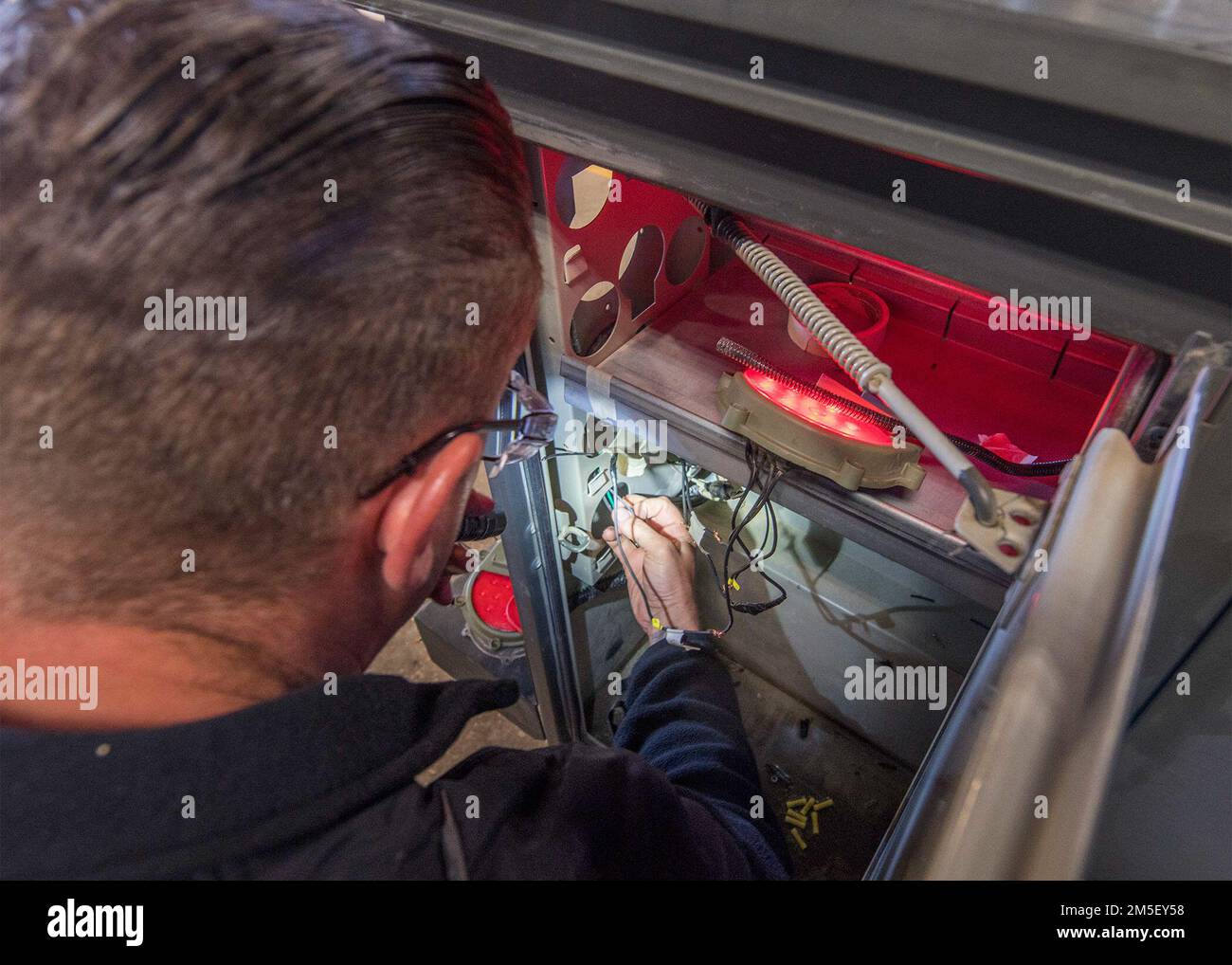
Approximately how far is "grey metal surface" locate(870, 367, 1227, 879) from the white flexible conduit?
6 cm

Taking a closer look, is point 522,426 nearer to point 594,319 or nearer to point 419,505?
point 419,505

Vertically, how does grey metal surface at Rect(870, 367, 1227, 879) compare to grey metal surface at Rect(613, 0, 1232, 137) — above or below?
below

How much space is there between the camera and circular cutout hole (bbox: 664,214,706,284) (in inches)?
37.2

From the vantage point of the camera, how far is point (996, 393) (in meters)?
0.84

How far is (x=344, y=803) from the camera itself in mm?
475

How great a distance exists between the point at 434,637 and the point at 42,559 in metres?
1.28

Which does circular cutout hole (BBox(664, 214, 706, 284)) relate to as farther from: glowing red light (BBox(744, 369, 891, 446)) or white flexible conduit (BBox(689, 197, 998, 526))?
glowing red light (BBox(744, 369, 891, 446))

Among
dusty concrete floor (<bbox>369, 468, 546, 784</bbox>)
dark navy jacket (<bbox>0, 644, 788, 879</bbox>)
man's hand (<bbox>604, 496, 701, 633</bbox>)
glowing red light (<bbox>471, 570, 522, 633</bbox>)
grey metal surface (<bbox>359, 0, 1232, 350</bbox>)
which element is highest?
grey metal surface (<bbox>359, 0, 1232, 350</bbox>)

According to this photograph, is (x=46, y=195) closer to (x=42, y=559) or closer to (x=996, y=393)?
(x=42, y=559)

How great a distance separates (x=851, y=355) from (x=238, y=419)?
49 cm

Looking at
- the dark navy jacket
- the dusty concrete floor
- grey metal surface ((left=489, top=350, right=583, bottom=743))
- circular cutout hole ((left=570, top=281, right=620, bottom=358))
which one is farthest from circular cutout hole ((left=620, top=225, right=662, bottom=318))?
the dusty concrete floor

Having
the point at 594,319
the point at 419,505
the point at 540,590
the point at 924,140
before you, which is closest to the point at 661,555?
the point at 540,590

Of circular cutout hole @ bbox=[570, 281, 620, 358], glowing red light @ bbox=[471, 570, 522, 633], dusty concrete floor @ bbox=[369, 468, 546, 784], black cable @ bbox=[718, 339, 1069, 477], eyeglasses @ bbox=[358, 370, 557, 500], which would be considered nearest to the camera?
eyeglasses @ bbox=[358, 370, 557, 500]
